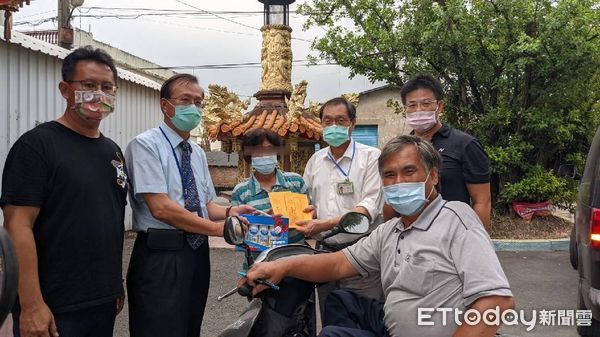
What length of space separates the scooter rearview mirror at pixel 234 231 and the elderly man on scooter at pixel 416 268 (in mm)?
248

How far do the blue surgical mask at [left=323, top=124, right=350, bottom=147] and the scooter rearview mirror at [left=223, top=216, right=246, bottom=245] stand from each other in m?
0.94

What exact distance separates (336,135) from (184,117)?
0.92 metres

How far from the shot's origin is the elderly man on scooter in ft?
5.85

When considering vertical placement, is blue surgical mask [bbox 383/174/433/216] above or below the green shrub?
above

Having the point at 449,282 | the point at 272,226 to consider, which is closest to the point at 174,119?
the point at 272,226

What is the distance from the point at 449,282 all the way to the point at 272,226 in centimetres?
83

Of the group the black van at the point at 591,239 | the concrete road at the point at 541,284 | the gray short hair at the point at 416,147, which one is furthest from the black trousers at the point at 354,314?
the concrete road at the point at 541,284

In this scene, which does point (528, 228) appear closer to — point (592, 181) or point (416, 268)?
point (592, 181)

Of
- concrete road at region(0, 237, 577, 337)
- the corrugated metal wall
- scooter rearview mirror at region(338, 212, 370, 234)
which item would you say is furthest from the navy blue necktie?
the corrugated metal wall

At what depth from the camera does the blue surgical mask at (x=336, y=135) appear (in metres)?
2.99

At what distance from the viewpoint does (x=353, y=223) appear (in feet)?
7.39

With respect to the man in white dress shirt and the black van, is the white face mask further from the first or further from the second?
the black van

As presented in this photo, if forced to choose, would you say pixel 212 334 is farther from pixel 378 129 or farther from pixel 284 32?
pixel 378 129

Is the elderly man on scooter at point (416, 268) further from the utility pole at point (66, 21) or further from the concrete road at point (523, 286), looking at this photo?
the utility pole at point (66, 21)
